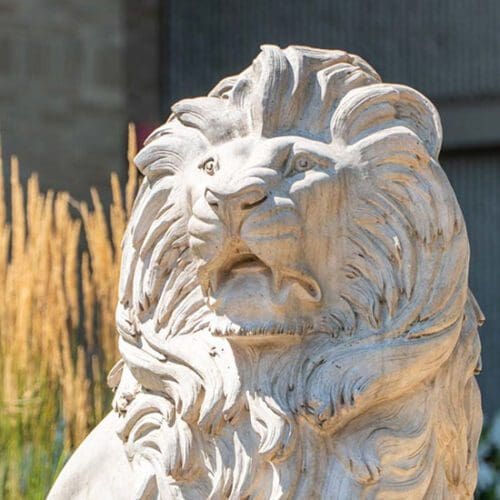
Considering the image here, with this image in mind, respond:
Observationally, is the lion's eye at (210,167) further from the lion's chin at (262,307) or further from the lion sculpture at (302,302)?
the lion's chin at (262,307)

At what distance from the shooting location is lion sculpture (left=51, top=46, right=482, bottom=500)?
2240mm

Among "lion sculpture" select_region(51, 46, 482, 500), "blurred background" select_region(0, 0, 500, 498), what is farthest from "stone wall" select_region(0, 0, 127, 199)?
"lion sculpture" select_region(51, 46, 482, 500)

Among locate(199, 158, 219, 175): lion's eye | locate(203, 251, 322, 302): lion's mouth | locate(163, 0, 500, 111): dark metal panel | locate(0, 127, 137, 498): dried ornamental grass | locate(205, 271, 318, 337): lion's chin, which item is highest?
locate(163, 0, 500, 111): dark metal panel

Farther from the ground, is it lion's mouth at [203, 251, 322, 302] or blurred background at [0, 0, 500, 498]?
blurred background at [0, 0, 500, 498]

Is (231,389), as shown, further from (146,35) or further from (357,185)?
(146,35)

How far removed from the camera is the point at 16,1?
6.35 m

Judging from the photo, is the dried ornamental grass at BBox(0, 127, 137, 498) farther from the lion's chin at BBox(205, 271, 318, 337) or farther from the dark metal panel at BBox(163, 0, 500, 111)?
the dark metal panel at BBox(163, 0, 500, 111)

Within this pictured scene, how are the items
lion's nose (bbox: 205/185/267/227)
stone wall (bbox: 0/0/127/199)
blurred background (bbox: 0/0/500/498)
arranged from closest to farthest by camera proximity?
lion's nose (bbox: 205/185/267/227), blurred background (bbox: 0/0/500/498), stone wall (bbox: 0/0/127/199)

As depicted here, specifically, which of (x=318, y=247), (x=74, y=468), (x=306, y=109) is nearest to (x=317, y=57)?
(x=306, y=109)

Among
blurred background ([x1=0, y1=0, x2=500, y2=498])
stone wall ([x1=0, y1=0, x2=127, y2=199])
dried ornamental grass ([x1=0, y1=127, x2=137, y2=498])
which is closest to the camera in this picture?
dried ornamental grass ([x1=0, y1=127, x2=137, y2=498])

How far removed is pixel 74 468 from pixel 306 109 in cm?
72

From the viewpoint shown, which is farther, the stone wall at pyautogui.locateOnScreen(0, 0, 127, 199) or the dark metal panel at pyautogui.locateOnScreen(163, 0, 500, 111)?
the stone wall at pyautogui.locateOnScreen(0, 0, 127, 199)

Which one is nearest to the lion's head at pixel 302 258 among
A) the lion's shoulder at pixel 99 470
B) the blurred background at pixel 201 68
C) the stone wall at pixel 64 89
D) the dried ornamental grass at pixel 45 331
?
the lion's shoulder at pixel 99 470

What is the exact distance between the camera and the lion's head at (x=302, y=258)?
2244mm
